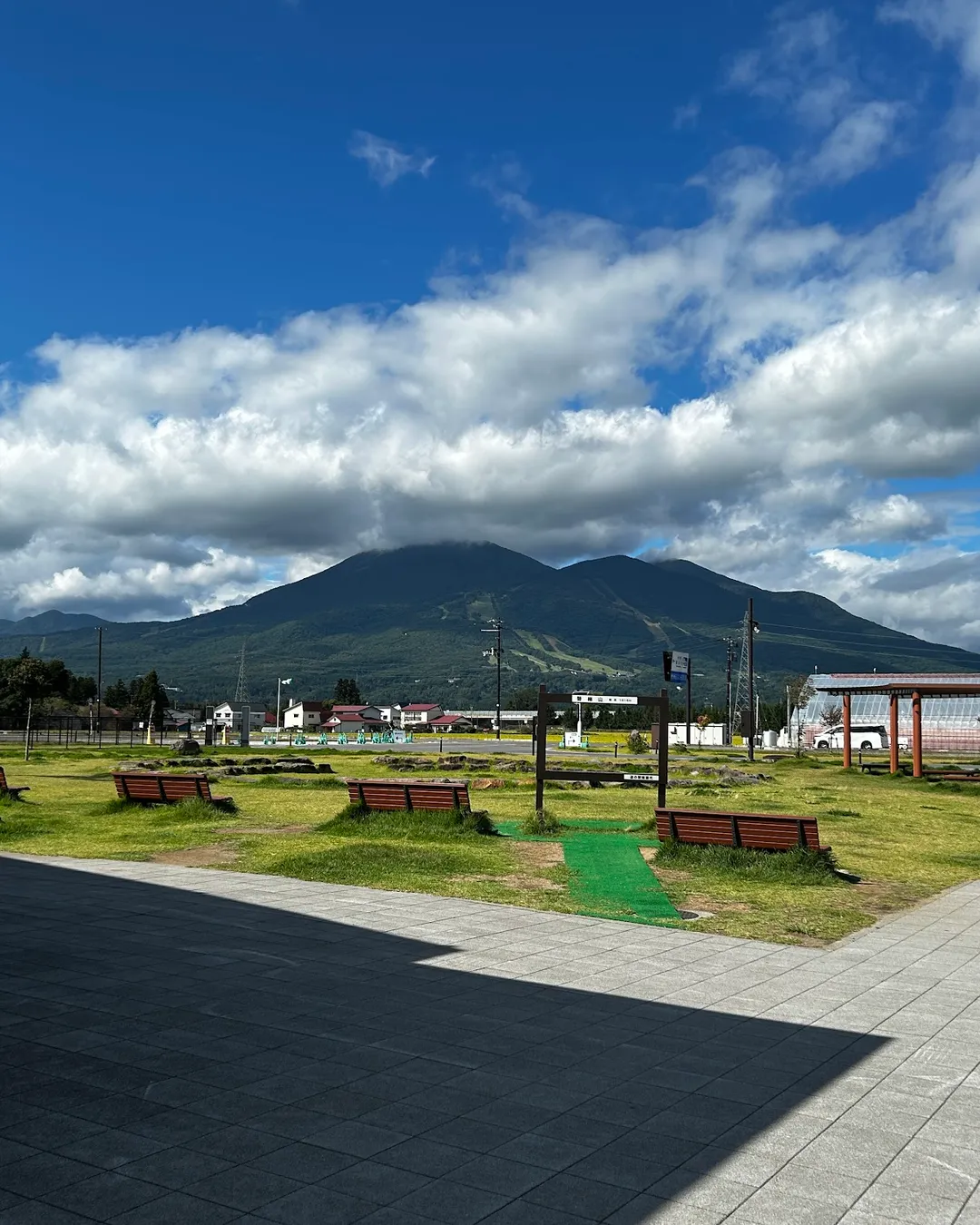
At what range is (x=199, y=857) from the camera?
15.3 meters

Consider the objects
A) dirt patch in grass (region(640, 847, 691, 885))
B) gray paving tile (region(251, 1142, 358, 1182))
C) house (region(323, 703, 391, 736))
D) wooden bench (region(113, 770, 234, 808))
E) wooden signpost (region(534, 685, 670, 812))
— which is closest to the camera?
gray paving tile (region(251, 1142, 358, 1182))

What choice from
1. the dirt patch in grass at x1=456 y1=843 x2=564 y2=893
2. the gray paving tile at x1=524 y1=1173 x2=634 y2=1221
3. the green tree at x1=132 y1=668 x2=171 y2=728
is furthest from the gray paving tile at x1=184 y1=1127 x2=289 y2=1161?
the green tree at x1=132 y1=668 x2=171 y2=728

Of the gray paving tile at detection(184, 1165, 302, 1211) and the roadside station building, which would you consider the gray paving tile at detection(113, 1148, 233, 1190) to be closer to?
the gray paving tile at detection(184, 1165, 302, 1211)

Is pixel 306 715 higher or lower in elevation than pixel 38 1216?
higher

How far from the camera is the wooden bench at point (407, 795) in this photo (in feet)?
59.5

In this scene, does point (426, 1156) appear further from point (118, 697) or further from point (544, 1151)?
point (118, 697)

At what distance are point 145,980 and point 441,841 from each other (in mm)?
8918

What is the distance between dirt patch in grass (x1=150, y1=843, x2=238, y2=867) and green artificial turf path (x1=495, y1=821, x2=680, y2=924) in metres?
4.80

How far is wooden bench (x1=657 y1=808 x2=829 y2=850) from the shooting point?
47.9 ft

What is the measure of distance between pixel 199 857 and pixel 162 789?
22.4 feet

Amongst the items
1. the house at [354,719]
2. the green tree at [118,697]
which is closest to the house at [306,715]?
the house at [354,719]

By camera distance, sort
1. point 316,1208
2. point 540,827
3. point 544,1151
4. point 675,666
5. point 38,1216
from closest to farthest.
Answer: point 38,1216 < point 316,1208 < point 544,1151 < point 540,827 < point 675,666

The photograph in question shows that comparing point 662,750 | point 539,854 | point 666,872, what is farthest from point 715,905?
point 662,750

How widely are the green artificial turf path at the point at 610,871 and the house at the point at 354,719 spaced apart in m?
119
